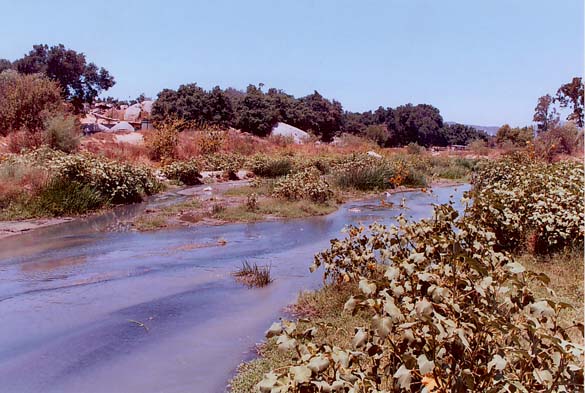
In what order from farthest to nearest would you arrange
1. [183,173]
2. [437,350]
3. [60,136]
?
[183,173]
[60,136]
[437,350]

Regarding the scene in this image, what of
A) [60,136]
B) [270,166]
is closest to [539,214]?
[270,166]

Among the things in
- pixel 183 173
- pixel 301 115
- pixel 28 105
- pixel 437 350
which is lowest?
pixel 437 350

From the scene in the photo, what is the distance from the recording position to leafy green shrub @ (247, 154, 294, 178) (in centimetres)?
2450

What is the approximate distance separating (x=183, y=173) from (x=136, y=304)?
50.0ft

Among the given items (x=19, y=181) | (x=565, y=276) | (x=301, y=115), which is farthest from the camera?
(x=301, y=115)

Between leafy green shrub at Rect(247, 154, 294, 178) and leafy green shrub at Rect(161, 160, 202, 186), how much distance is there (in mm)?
3391

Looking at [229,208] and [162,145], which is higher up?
[162,145]

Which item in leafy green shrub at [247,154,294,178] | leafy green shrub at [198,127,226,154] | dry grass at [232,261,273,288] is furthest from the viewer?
leafy green shrub at [198,127,226,154]

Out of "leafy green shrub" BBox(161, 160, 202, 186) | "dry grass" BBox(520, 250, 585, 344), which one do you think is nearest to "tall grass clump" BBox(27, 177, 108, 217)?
"leafy green shrub" BBox(161, 160, 202, 186)

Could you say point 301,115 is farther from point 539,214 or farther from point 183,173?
point 539,214

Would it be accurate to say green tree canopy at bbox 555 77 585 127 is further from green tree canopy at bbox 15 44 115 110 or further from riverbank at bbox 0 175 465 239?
green tree canopy at bbox 15 44 115 110

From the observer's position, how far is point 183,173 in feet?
72.5

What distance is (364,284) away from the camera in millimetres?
2617

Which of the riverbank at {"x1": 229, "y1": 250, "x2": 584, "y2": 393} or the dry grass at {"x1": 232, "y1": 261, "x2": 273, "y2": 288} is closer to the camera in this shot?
the riverbank at {"x1": 229, "y1": 250, "x2": 584, "y2": 393}
